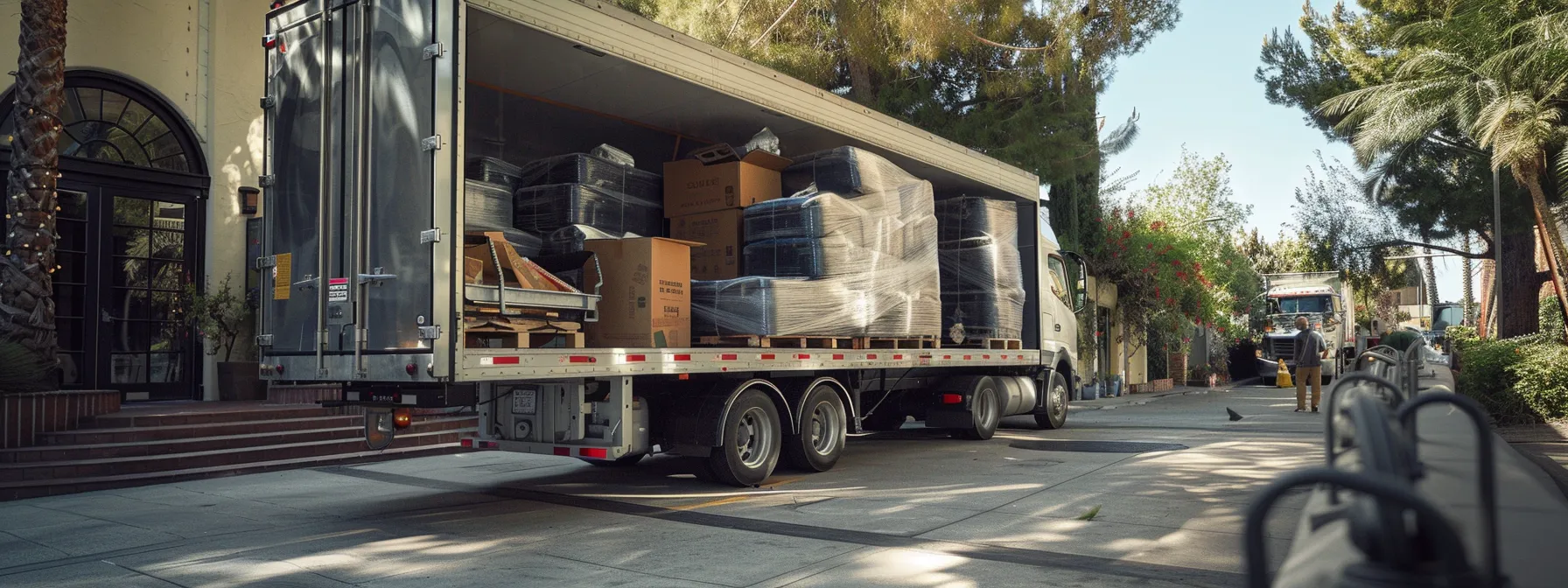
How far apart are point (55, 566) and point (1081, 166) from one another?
16.1 metres

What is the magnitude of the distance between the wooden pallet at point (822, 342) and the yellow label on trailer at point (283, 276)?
3071 millimetres

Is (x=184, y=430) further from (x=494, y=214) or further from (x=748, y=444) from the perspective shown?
(x=748, y=444)

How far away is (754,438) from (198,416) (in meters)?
5.51

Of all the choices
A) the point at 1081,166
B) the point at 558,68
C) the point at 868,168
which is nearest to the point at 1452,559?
the point at 558,68

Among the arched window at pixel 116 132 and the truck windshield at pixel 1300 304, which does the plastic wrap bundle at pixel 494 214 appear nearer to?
the arched window at pixel 116 132

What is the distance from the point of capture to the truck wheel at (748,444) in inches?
325

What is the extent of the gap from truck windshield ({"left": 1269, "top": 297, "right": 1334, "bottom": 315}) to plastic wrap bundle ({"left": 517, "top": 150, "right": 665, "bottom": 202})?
2522 centimetres

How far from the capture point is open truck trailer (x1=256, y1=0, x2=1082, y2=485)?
636cm

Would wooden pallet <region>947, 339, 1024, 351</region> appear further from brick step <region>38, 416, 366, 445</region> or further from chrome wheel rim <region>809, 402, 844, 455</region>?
brick step <region>38, 416, 366, 445</region>

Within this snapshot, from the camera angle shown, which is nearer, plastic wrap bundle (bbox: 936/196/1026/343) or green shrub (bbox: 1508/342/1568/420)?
green shrub (bbox: 1508/342/1568/420)

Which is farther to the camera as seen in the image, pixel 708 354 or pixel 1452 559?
pixel 708 354

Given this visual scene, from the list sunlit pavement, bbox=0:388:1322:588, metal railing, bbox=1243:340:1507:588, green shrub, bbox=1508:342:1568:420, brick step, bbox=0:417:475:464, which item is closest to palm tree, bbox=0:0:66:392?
brick step, bbox=0:417:475:464

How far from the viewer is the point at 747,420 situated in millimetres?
8664

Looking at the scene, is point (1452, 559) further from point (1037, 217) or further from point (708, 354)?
point (1037, 217)
